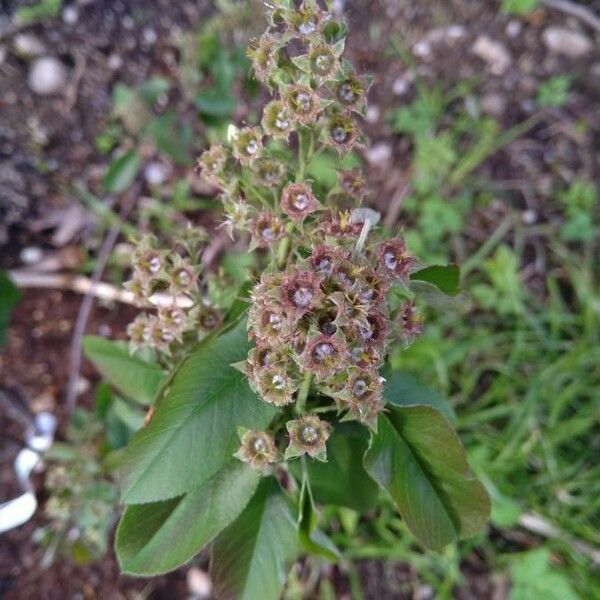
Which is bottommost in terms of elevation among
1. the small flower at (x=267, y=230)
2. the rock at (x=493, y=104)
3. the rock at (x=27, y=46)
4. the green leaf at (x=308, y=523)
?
the green leaf at (x=308, y=523)

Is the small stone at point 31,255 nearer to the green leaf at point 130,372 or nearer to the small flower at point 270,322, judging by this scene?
the green leaf at point 130,372

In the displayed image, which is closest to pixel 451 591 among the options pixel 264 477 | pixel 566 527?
pixel 566 527

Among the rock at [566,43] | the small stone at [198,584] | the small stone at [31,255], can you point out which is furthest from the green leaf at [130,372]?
the rock at [566,43]

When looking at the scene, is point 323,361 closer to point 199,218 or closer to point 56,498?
point 56,498

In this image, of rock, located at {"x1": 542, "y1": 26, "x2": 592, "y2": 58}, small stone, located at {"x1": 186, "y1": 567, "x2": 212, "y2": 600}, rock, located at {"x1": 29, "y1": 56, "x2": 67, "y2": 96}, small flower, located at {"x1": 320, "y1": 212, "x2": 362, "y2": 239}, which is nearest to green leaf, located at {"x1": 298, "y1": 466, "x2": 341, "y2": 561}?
small flower, located at {"x1": 320, "y1": 212, "x2": 362, "y2": 239}

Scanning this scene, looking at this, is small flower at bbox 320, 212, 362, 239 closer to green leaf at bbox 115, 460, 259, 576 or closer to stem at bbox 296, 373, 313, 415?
stem at bbox 296, 373, 313, 415

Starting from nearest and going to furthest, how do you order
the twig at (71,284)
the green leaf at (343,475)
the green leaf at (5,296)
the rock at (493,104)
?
the green leaf at (343,475) → the green leaf at (5,296) → the twig at (71,284) → the rock at (493,104)

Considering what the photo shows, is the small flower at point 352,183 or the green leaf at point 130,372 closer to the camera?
the small flower at point 352,183

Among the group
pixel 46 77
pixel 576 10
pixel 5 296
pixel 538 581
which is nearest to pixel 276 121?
pixel 5 296
